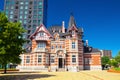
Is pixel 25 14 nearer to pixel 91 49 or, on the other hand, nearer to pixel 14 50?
pixel 91 49

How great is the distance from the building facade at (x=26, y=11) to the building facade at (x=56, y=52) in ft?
214

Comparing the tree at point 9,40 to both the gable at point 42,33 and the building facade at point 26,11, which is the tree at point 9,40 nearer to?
the gable at point 42,33

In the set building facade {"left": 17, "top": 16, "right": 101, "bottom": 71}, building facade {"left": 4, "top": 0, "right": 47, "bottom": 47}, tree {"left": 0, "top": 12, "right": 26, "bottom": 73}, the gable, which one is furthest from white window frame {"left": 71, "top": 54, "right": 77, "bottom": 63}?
building facade {"left": 4, "top": 0, "right": 47, "bottom": 47}

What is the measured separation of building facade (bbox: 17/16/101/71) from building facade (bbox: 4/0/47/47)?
65193mm

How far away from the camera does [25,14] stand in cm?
12725

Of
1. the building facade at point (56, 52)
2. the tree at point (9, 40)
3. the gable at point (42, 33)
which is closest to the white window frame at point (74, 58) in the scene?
the building facade at point (56, 52)

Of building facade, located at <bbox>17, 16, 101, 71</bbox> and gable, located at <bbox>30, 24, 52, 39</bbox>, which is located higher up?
gable, located at <bbox>30, 24, 52, 39</bbox>

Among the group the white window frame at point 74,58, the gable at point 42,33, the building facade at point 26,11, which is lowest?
the white window frame at point 74,58

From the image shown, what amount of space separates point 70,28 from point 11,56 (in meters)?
33.7

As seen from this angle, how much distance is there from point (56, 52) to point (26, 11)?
74258 mm

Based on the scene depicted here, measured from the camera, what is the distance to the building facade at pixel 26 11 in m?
126

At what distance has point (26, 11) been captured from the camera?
419ft

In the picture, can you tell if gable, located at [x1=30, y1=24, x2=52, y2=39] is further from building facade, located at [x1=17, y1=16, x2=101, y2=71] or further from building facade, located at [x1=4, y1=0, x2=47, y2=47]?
building facade, located at [x1=4, y1=0, x2=47, y2=47]

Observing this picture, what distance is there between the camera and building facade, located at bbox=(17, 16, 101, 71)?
59750 mm
